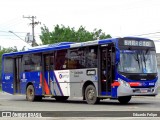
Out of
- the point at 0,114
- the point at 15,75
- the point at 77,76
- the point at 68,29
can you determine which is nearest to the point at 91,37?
the point at 68,29

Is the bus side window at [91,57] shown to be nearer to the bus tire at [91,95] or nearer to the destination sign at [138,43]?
the bus tire at [91,95]

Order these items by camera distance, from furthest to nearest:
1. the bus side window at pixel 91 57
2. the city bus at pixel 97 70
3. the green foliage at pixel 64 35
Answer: the green foliage at pixel 64 35 → the bus side window at pixel 91 57 → the city bus at pixel 97 70

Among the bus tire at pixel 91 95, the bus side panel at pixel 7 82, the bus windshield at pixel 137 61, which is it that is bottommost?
the bus tire at pixel 91 95

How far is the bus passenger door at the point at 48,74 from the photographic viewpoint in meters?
25.6

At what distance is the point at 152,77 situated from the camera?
70.7 ft

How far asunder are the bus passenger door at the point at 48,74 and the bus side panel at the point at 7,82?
3.92 meters

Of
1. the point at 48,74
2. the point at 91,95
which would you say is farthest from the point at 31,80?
the point at 91,95

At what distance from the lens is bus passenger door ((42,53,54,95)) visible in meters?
25.6

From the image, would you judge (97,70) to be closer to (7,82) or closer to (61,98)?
(61,98)

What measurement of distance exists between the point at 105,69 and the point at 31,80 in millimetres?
7476

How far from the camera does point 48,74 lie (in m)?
25.8

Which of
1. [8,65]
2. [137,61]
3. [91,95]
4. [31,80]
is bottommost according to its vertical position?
[91,95]

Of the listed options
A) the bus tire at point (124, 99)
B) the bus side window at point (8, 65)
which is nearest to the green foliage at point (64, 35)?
the bus side window at point (8, 65)

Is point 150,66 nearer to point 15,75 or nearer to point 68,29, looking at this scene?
point 15,75
